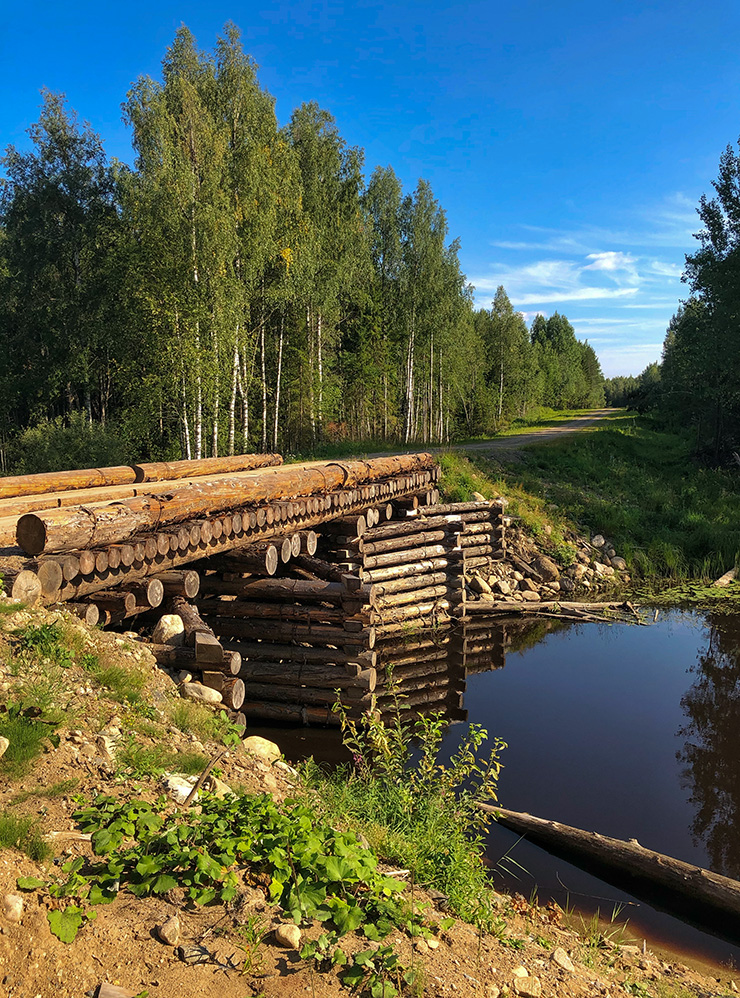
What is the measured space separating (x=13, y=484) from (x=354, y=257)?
2410cm

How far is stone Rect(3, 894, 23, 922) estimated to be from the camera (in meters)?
2.68

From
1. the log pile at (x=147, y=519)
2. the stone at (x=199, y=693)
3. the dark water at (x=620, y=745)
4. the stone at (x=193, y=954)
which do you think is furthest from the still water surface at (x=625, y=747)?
the log pile at (x=147, y=519)

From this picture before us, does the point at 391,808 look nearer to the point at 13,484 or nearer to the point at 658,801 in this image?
the point at 658,801

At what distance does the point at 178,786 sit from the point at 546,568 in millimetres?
14263

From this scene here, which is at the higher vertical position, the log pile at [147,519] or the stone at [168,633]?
the log pile at [147,519]

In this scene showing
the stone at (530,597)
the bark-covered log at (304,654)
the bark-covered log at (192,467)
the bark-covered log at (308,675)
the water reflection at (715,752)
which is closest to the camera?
the water reflection at (715,752)

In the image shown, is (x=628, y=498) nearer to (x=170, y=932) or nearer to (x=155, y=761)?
(x=155, y=761)

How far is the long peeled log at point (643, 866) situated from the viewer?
543cm

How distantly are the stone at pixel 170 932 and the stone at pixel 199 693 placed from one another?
3504mm

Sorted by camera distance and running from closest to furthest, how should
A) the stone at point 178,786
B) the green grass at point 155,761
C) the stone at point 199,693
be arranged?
the stone at point 178,786 → the green grass at point 155,761 → the stone at point 199,693

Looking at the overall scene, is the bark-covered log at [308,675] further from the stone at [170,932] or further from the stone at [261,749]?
the stone at [170,932]

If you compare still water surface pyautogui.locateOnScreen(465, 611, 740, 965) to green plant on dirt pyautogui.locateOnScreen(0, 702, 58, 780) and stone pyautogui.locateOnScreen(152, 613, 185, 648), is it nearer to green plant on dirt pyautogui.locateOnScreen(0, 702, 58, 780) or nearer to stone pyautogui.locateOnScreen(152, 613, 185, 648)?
stone pyautogui.locateOnScreen(152, 613, 185, 648)

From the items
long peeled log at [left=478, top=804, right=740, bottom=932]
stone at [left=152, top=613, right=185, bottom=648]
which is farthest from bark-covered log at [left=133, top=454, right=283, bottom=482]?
long peeled log at [left=478, top=804, right=740, bottom=932]

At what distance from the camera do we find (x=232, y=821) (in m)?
3.54
